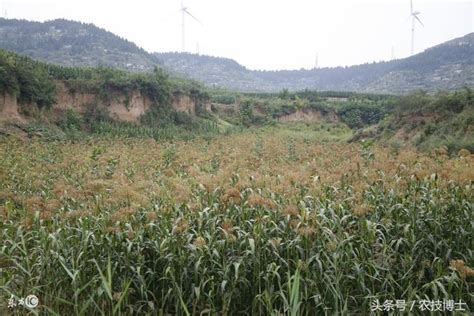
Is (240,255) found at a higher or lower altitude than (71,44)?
lower

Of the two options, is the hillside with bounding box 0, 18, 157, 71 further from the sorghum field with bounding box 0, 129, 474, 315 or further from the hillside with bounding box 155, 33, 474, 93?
the sorghum field with bounding box 0, 129, 474, 315

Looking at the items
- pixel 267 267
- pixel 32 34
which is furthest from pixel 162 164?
pixel 32 34

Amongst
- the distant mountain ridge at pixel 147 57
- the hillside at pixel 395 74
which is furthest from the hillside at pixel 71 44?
the hillside at pixel 395 74

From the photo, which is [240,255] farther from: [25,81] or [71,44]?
[71,44]

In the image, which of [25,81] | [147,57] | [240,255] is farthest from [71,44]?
[240,255]

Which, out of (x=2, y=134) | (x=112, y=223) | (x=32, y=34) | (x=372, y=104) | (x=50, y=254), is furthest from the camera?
(x=32, y=34)

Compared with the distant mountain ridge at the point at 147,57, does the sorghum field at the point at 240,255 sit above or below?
below

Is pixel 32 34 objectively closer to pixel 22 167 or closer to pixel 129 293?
pixel 22 167

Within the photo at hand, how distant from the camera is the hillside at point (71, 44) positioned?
118 metres

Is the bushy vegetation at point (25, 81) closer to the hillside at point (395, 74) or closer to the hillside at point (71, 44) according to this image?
the hillside at point (71, 44)

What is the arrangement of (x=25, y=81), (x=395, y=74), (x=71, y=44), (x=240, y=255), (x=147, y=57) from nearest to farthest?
(x=240, y=255) → (x=25, y=81) → (x=71, y=44) → (x=147, y=57) → (x=395, y=74)

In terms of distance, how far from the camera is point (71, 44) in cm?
13075

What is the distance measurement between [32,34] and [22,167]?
486ft

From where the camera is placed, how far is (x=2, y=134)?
97.6 feet
